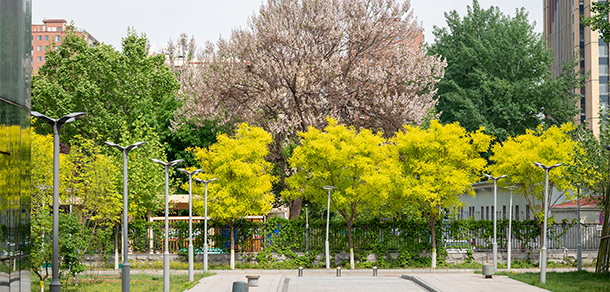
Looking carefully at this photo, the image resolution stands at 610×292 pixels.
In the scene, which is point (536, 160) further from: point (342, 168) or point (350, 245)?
point (350, 245)

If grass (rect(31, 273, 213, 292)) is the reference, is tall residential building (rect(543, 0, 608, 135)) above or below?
above

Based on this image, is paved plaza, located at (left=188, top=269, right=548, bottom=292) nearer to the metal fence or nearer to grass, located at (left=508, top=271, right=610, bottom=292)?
grass, located at (left=508, top=271, right=610, bottom=292)

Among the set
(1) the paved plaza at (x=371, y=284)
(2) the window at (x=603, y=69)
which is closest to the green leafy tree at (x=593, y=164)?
(1) the paved plaza at (x=371, y=284)

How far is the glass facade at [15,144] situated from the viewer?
1362cm

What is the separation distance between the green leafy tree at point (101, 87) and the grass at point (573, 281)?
96.7ft

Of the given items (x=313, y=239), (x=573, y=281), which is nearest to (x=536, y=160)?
(x=313, y=239)

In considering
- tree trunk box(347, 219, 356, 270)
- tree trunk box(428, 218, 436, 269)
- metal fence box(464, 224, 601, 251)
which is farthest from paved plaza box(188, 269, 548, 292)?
metal fence box(464, 224, 601, 251)

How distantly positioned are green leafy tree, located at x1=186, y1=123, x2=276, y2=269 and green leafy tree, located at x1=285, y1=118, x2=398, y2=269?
1.69 m

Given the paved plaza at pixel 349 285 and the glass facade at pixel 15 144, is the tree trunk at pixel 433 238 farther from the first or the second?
the glass facade at pixel 15 144

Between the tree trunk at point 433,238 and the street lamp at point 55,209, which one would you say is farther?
the tree trunk at point 433,238

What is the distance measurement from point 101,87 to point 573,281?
124 feet

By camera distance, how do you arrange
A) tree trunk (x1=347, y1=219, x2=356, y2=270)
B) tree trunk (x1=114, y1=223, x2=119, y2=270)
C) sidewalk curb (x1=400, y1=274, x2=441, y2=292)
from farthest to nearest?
tree trunk (x1=347, y1=219, x2=356, y2=270) < tree trunk (x1=114, y1=223, x2=119, y2=270) < sidewalk curb (x1=400, y1=274, x2=441, y2=292)

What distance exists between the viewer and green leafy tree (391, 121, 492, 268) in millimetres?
36312

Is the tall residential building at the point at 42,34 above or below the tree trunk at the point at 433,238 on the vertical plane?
above
